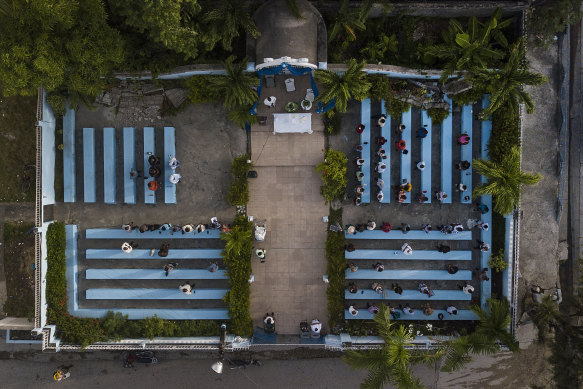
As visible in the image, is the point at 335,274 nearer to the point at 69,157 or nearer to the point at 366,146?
the point at 366,146

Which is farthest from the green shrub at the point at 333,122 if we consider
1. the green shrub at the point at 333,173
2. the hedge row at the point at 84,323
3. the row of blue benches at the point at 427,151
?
the hedge row at the point at 84,323

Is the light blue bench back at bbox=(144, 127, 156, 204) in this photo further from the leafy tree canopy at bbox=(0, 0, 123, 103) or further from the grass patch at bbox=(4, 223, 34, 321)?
the grass patch at bbox=(4, 223, 34, 321)

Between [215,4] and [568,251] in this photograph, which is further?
[568,251]

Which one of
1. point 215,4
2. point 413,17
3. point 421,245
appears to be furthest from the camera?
point 421,245

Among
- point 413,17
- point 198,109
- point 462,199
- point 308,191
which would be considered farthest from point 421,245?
point 198,109

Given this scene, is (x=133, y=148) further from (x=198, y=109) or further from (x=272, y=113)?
(x=272, y=113)

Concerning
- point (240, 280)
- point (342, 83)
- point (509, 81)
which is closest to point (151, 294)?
point (240, 280)

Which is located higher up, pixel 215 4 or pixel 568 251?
pixel 215 4
